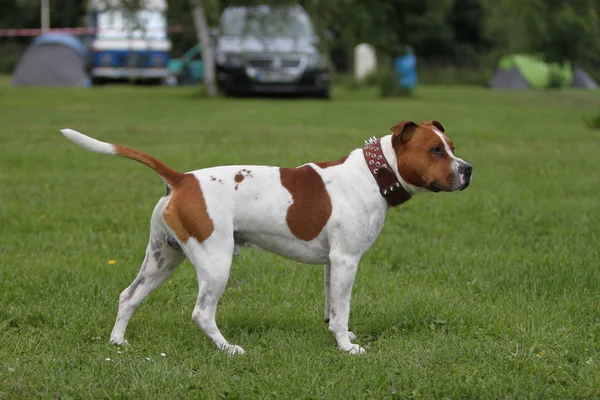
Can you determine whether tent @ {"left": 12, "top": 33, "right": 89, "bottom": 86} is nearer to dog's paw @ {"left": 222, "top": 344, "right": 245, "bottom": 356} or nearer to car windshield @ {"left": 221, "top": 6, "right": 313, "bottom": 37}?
car windshield @ {"left": 221, "top": 6, "right": 313, "bottom": 37}

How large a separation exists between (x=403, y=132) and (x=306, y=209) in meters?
0.63

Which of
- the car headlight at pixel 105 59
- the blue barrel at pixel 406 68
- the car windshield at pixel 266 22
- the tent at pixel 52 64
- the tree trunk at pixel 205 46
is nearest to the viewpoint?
the car windshield at pixel 266 22

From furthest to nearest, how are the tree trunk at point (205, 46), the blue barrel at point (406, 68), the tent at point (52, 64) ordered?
1. the tent at point (52, 64)
2. the blue barrel at point (406, 68)
3. the tree trunk at point (205, 46)

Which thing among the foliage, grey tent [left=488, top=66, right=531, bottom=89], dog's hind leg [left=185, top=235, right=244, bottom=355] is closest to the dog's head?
dog's hind leg [left=185, top=235, right=244, bottom=355]

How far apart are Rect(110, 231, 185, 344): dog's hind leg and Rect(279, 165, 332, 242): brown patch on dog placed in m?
0.63

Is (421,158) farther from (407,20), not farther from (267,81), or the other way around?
(407,20)

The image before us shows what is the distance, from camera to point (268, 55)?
23.5m

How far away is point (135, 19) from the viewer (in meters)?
23.6

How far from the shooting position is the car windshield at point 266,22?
23.4m

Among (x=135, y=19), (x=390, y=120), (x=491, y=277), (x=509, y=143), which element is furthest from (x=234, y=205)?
(x=135, y=19)

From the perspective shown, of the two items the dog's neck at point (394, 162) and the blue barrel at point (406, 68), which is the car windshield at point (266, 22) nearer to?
the blue barrel at point (406, 68)

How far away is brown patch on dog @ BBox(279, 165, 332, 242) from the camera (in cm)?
475

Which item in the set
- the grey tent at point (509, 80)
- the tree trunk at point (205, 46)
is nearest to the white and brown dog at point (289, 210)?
the tree trunk at point (205, 46)

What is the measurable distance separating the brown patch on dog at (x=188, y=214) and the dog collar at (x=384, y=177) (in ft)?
2.95
